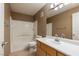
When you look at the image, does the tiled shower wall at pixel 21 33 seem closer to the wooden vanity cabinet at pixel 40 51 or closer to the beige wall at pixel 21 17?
the beige wall at pixel 21 17

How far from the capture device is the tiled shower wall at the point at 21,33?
5.02 feet

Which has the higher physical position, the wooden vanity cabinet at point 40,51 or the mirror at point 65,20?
the mirror at point 65,20

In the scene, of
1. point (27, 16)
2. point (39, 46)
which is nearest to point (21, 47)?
point (39, 46)

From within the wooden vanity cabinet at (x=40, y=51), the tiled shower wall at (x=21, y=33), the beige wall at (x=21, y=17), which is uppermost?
the beige wall at (x=21, y=17)

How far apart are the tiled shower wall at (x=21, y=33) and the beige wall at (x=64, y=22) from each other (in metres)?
0.54

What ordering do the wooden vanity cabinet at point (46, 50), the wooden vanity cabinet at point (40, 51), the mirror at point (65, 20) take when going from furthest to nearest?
1. the wooden vanity cabinet at point (40, 51)
2. the mirror at point (65, 20)
3. the wooden vanity cabinet at point (46, 50)

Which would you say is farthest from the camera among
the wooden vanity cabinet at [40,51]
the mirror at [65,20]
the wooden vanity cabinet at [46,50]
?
the wooden vanity cabinet at [40,51]

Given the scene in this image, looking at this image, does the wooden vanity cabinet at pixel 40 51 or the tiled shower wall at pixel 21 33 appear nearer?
the tiled shower wall at pixel 21 33

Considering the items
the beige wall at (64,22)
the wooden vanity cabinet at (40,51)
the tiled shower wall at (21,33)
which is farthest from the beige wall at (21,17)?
the wooden vanity cabinet at (40,51)

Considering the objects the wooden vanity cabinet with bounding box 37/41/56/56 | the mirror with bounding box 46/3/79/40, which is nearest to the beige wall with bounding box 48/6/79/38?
the mirror with bounding box 46/3/79/40

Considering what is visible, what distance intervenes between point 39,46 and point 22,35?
548 millimetres

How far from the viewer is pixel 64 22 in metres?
1.59

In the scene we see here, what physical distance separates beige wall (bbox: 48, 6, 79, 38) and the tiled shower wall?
54 cm

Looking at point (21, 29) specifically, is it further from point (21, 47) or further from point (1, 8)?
point (1, 8)
